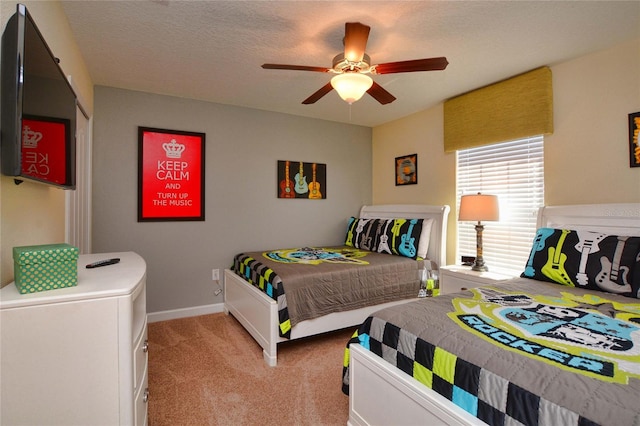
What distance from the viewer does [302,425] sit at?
1727mm

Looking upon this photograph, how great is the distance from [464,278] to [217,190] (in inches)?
103

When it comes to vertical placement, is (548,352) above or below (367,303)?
above

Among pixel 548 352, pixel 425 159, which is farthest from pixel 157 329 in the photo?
pixel 425 159

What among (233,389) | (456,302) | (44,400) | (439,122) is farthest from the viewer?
(439,122)

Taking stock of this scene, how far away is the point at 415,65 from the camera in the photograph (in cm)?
189

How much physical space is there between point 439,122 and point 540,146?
3.60 feet

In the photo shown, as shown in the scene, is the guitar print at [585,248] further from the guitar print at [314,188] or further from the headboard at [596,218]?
the guitar print at [314,188]

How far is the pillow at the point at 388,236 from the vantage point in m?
3.23

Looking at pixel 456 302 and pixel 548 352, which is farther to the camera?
pixel 456 302

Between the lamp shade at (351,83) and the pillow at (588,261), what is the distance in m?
1.62

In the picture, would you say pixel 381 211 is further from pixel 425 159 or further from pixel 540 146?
pixel 540 146

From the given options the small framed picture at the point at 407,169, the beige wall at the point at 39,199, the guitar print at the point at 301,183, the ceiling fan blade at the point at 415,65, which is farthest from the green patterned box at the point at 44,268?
the small framed picture at the point at 407,169

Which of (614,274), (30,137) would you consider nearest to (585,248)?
(614,274)

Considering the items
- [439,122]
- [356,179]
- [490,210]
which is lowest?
[490,210]
